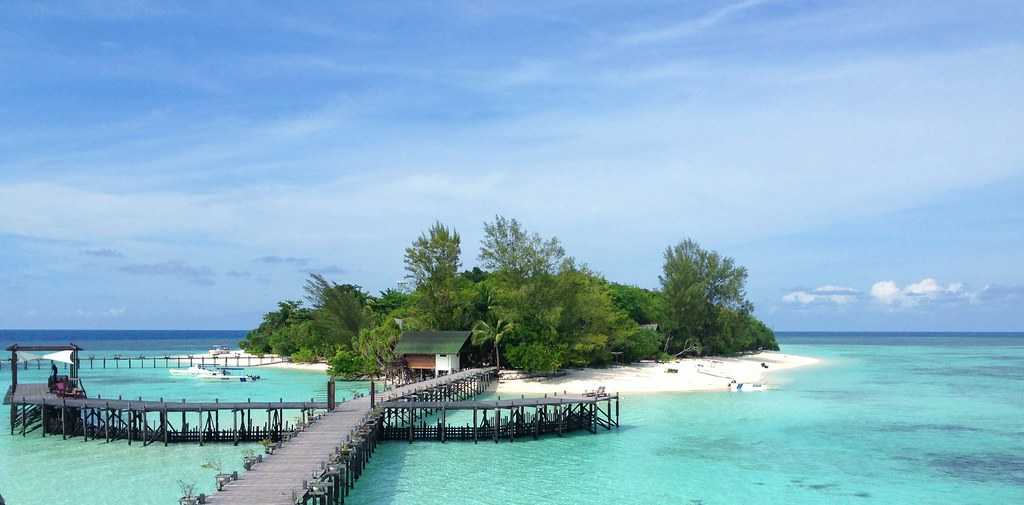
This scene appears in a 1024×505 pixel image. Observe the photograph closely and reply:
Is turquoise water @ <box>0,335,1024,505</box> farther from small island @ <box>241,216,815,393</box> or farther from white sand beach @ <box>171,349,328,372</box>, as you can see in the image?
white sand beach @ <box>171,349,328,372</box>

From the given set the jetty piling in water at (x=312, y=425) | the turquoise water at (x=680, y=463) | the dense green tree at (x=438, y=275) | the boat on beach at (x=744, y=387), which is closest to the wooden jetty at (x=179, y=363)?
the dense green tree at (x=438, y=275)

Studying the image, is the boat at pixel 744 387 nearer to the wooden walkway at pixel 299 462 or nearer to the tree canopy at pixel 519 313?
the tree canopy at pixel 519 313

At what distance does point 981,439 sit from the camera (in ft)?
130

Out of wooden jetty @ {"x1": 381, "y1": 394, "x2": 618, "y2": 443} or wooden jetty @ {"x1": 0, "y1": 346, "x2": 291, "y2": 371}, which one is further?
wooden jetty @ {"x1": 0, "y1": 346, "x2": 291, "y2": 371}

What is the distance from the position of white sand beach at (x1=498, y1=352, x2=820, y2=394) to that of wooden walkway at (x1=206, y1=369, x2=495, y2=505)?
23202 mm

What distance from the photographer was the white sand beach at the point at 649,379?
197 ft

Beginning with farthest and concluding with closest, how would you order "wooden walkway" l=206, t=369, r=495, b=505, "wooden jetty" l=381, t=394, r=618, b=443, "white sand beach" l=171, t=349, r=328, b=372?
"white sand beach" l=171, t=349, r=328, b=372, "wooden jetty" l=381, t=394, r=618, b=443, "wooden walkway" l=206, t=369, r=495, b=505

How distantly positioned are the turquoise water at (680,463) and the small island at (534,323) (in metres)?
12.9

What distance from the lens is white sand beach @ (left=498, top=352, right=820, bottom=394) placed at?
60188 mm

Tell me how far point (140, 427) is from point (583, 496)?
77.1 feet

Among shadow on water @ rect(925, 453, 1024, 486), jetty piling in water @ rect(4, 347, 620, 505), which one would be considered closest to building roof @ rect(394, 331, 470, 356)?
jetty piling in water @ rect(4, 347, 620, 505)

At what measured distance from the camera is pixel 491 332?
6438cm

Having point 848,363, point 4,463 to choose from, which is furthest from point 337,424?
point 848,363

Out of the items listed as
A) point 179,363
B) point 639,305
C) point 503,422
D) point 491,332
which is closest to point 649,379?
point 491,332
